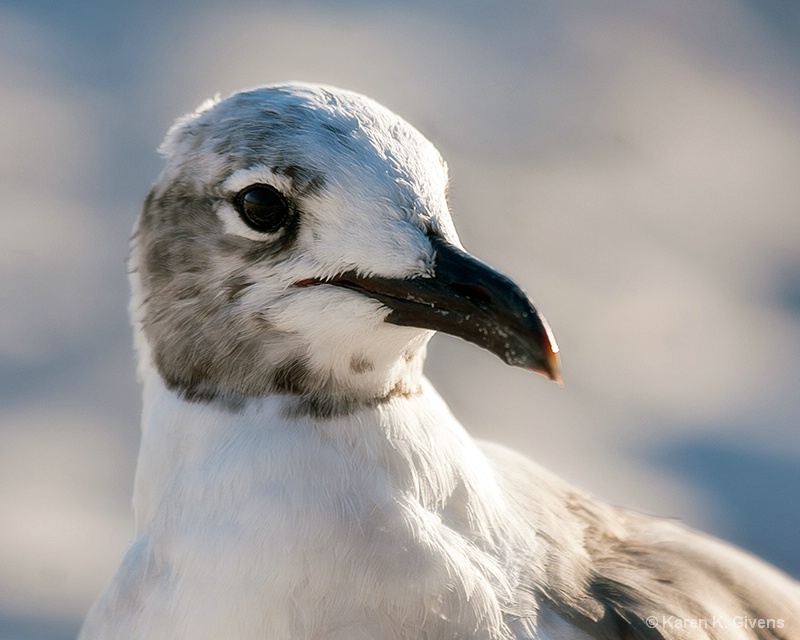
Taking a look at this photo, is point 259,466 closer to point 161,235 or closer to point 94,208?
point 161,235

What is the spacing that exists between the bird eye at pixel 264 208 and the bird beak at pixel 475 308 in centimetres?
20

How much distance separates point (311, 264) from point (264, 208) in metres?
0.13

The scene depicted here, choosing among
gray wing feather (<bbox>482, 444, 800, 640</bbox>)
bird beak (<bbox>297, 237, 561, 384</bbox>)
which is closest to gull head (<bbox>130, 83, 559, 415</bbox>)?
bird beak (<bbox>297, 237, 561, 384</bbox>)

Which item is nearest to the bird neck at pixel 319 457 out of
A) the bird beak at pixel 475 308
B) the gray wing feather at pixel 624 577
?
the gray wing feather at pixel 624 577

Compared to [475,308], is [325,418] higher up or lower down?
lower down

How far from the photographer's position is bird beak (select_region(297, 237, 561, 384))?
6.81 ft

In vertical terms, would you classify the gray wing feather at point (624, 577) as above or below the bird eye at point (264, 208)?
below

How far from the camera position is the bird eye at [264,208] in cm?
223

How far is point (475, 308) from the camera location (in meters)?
2.09

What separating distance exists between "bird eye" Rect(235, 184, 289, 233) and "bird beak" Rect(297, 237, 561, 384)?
→ 0.67 ft

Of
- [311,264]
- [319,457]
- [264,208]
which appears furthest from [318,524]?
[264,208]

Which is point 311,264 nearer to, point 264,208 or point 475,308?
point 264,208

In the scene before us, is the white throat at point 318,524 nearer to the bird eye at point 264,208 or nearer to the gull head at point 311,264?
the gull head at point 311,264

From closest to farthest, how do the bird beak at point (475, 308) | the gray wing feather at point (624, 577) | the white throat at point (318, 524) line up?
the bird beak at point (475, 308) < the white throat at point (318, 524) < the gray wing feather at point (624, 577)
